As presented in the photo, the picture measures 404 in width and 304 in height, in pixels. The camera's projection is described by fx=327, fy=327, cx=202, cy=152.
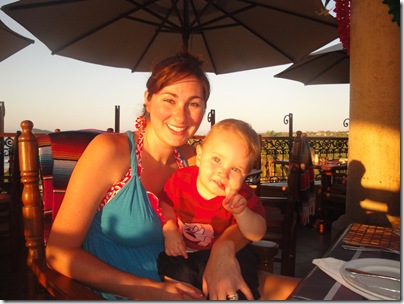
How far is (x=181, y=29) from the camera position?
194 inches

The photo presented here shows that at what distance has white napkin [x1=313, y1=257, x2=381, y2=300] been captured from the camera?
915 mm

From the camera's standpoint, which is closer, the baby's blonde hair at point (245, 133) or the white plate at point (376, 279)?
the white plate at point (376, 279)

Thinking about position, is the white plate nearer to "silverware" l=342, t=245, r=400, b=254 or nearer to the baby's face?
"silverware" l=342, t=245, r=400, b=254

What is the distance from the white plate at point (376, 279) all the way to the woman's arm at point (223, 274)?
406 mm

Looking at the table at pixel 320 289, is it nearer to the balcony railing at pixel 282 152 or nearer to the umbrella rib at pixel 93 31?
the umbrella rib at pixel 93 31

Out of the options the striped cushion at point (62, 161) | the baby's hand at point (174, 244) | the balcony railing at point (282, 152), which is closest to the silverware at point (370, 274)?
the baby's hand at point (174, 244)

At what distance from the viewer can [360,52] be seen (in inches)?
106

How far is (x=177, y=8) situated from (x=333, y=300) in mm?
4928

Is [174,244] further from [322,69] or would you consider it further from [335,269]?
[322,69]

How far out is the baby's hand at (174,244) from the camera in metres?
1.39

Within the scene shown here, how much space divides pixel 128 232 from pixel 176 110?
62 cm

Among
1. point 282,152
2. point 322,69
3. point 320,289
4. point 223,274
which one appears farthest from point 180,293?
point 322,69

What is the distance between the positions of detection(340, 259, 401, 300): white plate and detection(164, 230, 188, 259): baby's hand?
2.09ft

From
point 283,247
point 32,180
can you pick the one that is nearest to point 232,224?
point 32,180
